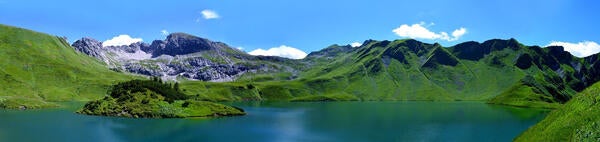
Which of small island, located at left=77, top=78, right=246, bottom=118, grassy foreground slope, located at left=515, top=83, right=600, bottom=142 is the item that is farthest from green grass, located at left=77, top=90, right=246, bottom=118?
grassy foreground slope, located at left=515, top=83, right=600, bottom=142

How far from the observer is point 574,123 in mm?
61188

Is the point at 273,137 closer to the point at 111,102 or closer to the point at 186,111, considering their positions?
the point at 186,111

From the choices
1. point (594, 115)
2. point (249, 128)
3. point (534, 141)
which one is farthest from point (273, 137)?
point (594, 115)

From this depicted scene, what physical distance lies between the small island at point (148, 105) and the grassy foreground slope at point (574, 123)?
119846 mm

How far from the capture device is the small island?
164 m

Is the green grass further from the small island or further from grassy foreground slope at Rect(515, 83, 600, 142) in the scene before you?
grassy foreground slope at Rect(515, 83, 600, 142)

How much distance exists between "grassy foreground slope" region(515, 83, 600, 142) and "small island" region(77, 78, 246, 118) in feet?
393

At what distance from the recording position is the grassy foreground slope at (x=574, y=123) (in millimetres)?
56750

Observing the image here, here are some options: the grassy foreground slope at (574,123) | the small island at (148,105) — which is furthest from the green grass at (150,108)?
the grassy foreground slope at (574,123)

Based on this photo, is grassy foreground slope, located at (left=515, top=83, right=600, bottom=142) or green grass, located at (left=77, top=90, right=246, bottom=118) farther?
green grass, located at (left=77, top=90, right=246, bottom=118)

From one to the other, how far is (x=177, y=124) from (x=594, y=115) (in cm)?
10744

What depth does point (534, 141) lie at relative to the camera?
64812 millimetres

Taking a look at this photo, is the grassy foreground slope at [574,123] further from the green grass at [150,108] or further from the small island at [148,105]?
the small island at [148,105]

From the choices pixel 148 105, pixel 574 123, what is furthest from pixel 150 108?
pixel 574 123
